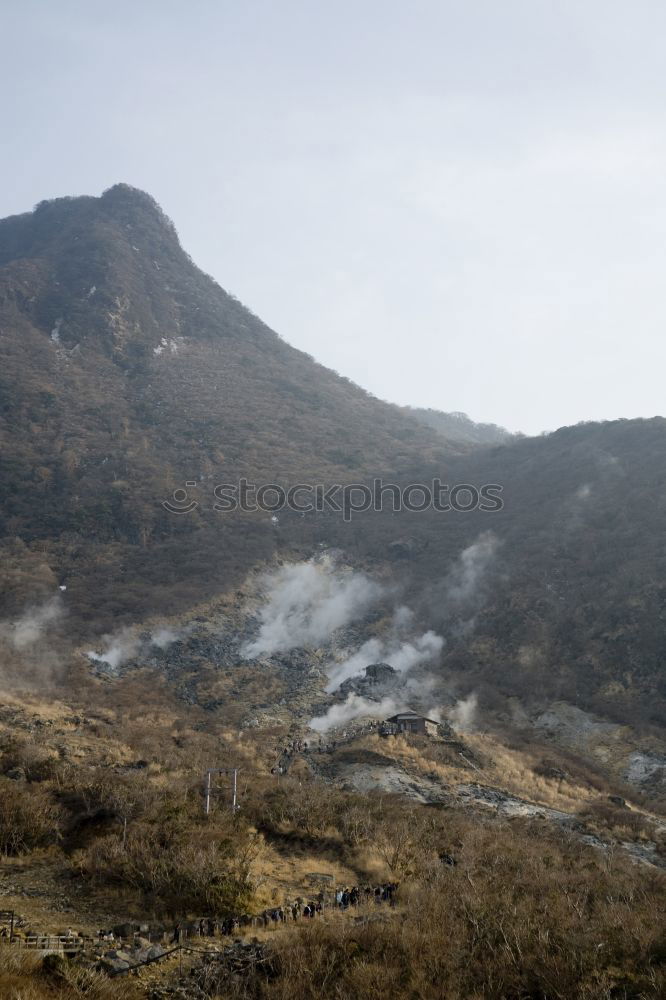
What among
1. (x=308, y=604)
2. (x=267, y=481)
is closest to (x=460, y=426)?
(x=267, y=481)

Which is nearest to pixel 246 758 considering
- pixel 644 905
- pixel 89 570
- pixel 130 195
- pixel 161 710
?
pixel 161 710

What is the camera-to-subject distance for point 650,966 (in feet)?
23.9

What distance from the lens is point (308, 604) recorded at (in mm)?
44344

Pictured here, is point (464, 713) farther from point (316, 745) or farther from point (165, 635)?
point (165, 635)

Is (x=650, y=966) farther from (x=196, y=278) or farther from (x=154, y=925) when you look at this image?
(x=196, y=278)

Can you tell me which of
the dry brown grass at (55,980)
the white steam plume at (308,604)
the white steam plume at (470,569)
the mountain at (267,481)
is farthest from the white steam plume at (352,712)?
the dry brown grass at (55,980)

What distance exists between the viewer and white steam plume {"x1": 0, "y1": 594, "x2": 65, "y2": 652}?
1420 inches

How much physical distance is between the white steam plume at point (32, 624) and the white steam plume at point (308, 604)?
A: 37.5 feet

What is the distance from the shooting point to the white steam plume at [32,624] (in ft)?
118

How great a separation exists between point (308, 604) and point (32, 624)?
1684 cm

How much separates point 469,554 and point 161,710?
26797 mm

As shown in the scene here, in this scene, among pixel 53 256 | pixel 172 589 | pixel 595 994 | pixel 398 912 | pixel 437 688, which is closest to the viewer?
pixel 595 994

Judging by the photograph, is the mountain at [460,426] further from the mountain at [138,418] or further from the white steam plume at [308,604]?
the white steam plume at [308,604]

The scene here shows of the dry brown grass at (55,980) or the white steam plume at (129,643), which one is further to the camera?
the white steam plume at (129,643)
